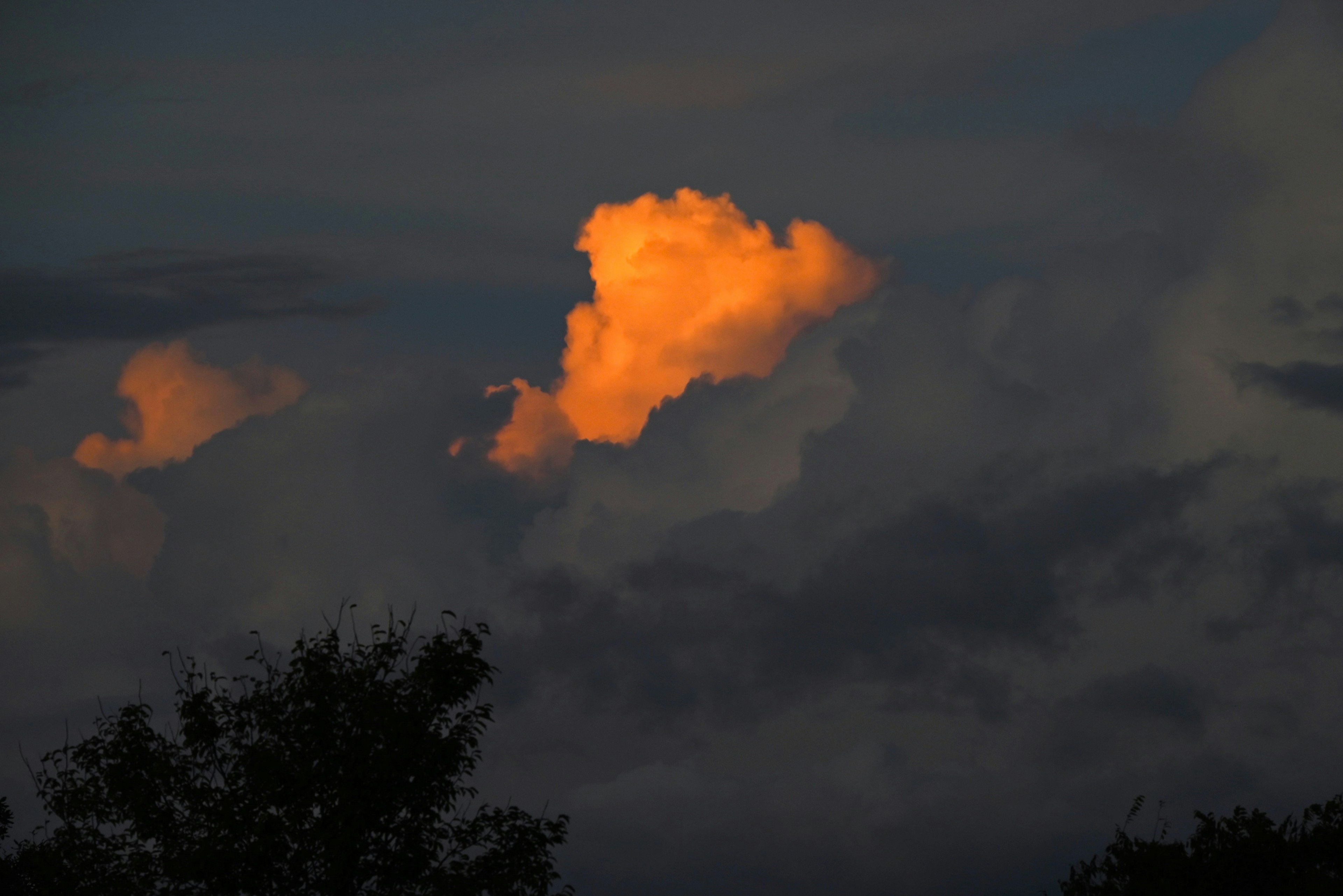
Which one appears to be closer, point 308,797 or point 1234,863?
point 308,797

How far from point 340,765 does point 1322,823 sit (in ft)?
137

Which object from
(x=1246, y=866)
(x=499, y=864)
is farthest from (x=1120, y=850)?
(x=499, y=864)

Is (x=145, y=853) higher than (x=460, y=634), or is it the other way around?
(x=460, y=634)

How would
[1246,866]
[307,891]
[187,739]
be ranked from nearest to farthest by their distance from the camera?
[307,891], [187,739], [1246,866]

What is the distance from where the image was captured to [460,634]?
3059 cm

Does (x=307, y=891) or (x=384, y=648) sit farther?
(x=384, y=648)

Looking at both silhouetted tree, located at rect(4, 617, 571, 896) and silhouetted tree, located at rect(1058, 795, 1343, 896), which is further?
silhouetted tree, located at rect(1058, 795, 1343, 896)

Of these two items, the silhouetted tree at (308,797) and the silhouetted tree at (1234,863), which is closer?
the silhouetted tree at (308,797)

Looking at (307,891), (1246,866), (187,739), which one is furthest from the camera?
(1246,866)

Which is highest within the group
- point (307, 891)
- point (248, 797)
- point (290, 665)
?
point (290, 665)

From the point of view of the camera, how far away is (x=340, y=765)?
28.3 meters

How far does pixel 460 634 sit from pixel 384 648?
1.58 m

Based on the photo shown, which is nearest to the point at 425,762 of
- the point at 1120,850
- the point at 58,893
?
the point at 58,893

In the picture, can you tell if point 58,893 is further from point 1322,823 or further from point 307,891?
point 1322,823
